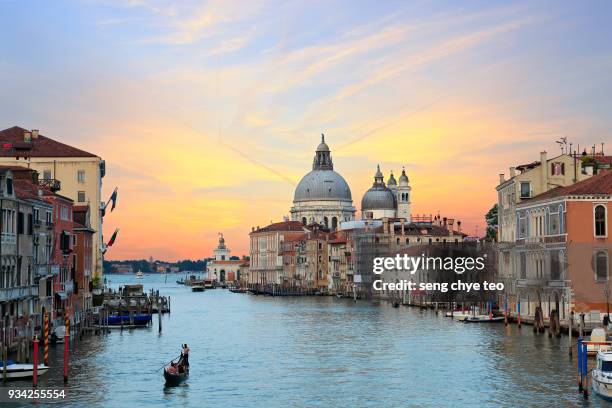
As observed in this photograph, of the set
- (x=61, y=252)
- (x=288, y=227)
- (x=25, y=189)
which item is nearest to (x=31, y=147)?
(x=61, y=252)

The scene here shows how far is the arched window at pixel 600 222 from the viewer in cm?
4988

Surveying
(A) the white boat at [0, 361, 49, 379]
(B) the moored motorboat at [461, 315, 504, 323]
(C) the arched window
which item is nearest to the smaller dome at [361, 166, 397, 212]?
(B) the moored motorboat at [461, 315, 504, 323]

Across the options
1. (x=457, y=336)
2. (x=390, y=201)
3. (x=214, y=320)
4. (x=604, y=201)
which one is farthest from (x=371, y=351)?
(x=390, y=201)

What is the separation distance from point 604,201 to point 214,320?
33.7 meters

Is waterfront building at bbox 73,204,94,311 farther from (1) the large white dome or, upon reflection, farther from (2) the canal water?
(1) the large white dome

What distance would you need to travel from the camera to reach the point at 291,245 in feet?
546

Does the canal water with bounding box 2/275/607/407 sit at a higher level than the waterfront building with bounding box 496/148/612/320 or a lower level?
lower

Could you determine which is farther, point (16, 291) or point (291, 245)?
point (291, 245)

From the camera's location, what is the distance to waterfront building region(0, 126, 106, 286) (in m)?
71.1

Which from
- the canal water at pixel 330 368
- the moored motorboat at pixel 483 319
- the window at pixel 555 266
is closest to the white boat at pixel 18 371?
the canal water at pixel 330 368

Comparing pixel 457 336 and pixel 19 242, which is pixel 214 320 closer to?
pixel 457 336

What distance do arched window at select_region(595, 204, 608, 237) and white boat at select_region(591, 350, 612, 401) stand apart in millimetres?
18553

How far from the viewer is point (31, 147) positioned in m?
71.2

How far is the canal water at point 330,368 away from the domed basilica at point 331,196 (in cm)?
11615
